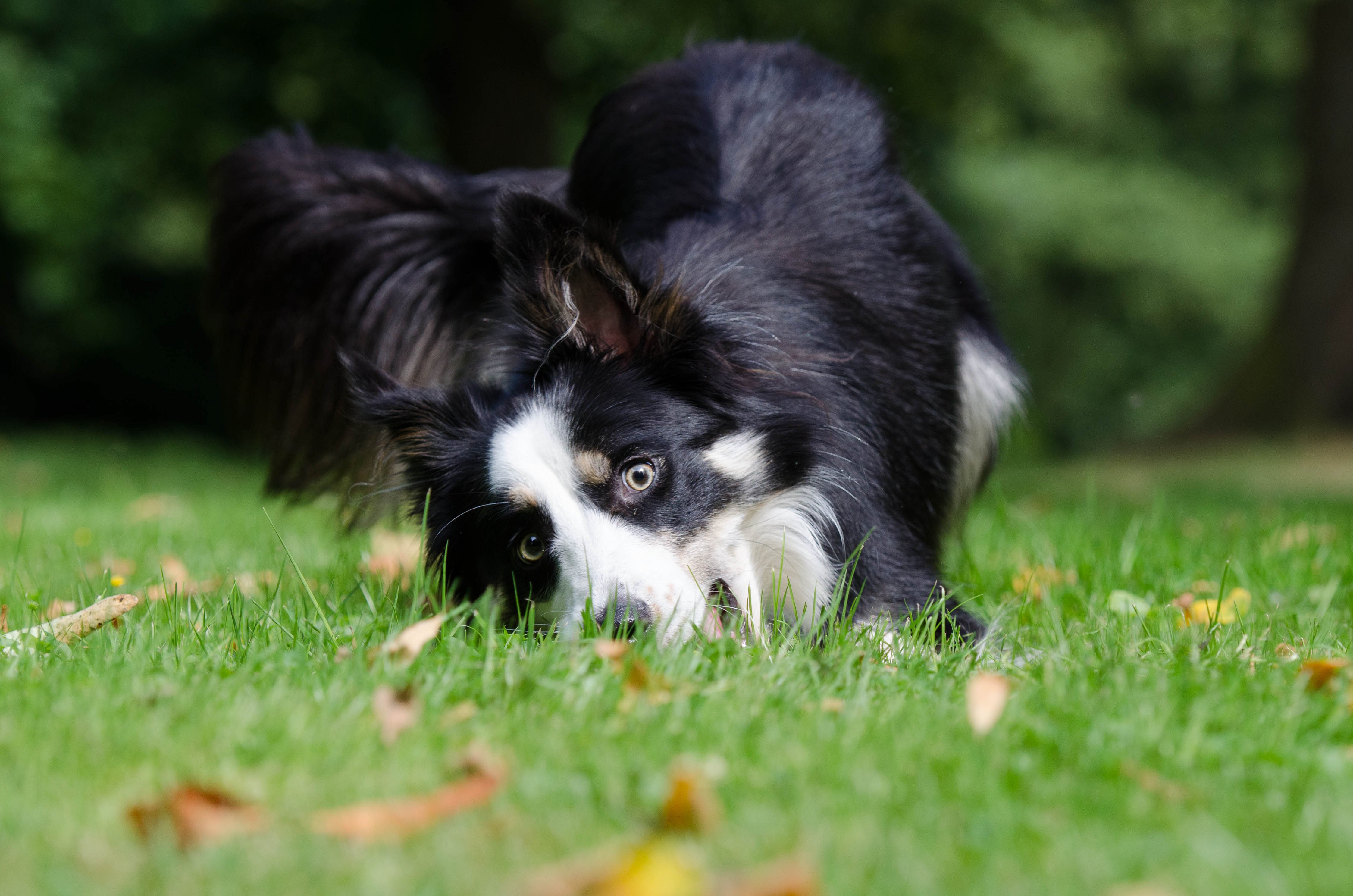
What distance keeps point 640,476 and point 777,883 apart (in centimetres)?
167

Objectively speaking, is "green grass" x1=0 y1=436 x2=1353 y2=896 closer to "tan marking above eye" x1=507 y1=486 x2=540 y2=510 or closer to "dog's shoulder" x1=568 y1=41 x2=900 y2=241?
"tan marking above eye" x1=507 y1=486 x2=540 y2=510

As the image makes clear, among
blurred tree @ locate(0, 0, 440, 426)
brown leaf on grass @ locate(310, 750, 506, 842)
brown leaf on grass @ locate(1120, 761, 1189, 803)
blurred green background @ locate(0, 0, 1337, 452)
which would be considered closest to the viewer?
brown leaf on grass @ locate(310, 750, 506, 842)

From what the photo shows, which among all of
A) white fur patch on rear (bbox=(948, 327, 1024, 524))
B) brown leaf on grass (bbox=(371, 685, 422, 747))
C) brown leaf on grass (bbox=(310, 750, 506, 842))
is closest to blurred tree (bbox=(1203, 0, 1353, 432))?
white fur patch on rear (bbox=(948, 327, 1024, 524))

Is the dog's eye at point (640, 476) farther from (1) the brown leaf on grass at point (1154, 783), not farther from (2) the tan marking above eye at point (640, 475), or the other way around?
(1) the brown leaf on grass at point (1154, 783)

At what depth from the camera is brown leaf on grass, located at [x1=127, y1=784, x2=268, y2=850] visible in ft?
5.88

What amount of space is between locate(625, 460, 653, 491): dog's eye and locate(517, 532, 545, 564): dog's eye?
0.27m

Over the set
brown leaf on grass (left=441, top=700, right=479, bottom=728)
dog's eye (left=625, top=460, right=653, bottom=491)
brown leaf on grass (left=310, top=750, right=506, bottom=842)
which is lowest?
brown leaf on grass (left=441, top=700, right=479, bottom=728)

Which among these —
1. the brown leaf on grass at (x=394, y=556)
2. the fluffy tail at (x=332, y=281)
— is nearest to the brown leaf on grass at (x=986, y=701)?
the brown leaf on grass at (x=394, y=556)

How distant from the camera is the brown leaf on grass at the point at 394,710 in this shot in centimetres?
221

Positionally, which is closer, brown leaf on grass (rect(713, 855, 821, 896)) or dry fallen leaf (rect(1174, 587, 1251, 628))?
brown leaf on grass (rect(713, 855, 821, 896))

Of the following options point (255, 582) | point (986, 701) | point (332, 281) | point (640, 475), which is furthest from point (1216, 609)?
point (332, 281)

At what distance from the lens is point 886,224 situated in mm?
4059

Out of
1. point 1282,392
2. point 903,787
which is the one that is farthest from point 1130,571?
point 1282,392

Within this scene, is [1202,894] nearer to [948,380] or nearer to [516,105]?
[948,380]
